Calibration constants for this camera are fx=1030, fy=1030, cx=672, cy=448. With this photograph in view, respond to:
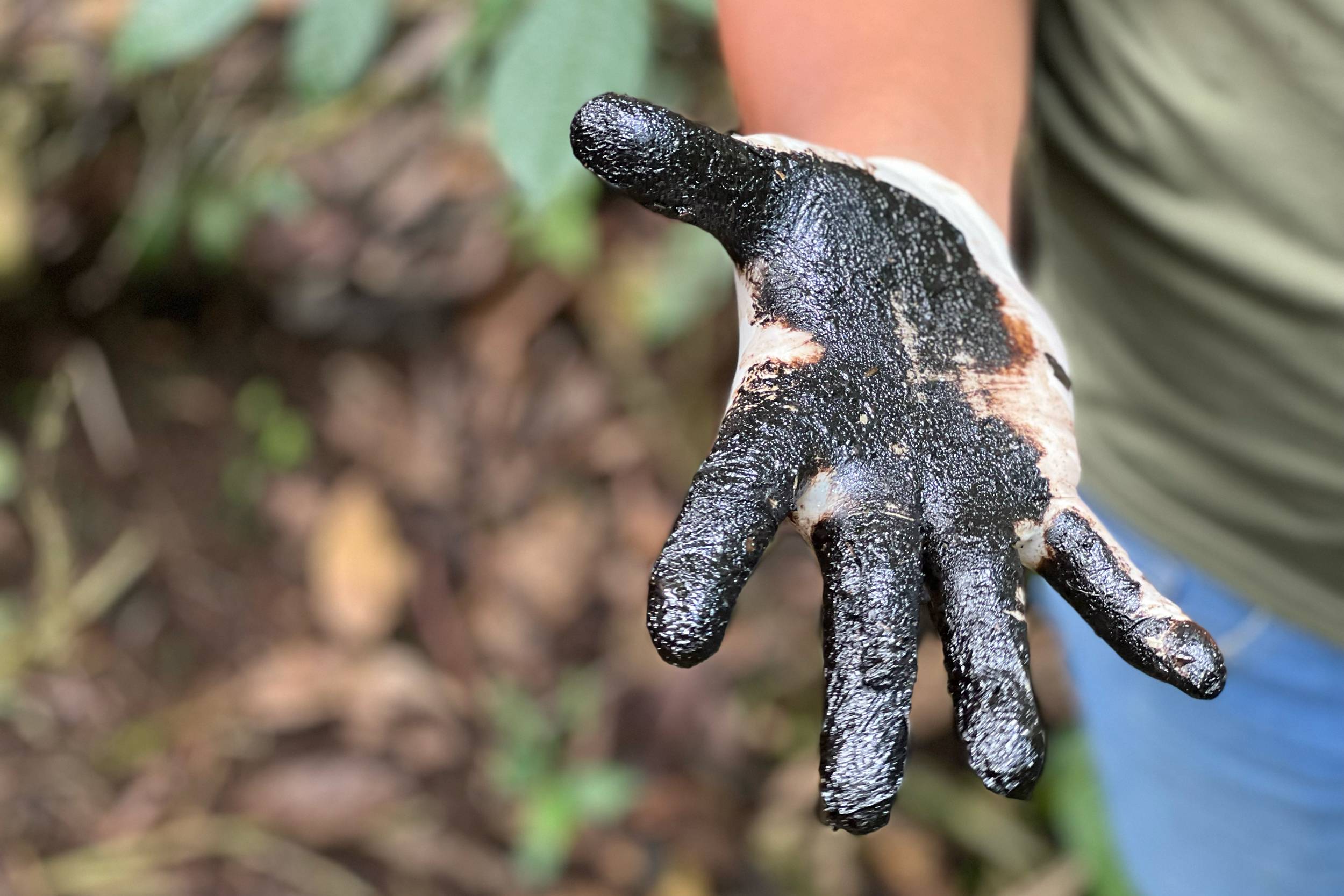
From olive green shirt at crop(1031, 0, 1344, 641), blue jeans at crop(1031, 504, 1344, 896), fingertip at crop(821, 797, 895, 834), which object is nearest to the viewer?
fingertip at crop(821, 797, 895, 834)

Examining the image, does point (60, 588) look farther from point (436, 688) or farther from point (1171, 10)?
point (1171, 10)

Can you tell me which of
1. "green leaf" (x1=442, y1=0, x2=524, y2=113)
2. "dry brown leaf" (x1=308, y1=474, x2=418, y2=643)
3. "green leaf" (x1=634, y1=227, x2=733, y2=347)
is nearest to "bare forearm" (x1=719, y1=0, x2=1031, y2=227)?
"green leaf" (x1=442, y1=0, x2=524, y2=113)

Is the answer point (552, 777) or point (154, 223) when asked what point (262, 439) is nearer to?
point (154, 223)

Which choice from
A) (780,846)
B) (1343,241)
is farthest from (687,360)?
(1343,241)

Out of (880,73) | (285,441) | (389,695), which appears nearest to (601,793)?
(389,695)

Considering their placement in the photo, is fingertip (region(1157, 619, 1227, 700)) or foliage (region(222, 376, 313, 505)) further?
foliage (region(222, 376, 313, 505))

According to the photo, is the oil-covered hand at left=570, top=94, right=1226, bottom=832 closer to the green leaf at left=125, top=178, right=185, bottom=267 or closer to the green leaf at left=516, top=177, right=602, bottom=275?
the green leaf at left=516, top=177, right=602, bottom=275

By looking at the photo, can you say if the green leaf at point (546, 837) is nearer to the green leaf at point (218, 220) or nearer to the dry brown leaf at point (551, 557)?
the dry brown leaf at point (551, 557)
